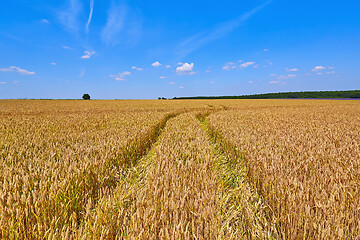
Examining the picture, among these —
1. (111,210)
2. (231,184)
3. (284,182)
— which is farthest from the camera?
(231,184)

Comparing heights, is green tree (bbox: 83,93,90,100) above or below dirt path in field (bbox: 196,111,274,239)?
above

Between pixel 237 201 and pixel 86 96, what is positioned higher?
pixel 86 96

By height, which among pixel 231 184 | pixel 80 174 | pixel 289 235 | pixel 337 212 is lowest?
pixel 231 184

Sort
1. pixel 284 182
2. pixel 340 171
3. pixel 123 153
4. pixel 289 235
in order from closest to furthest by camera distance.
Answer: pixel 289 235 < pixel 284 182 < pixel 340 171 < pixel 123 153

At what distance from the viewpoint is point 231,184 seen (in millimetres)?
3225

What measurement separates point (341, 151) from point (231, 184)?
2386mm

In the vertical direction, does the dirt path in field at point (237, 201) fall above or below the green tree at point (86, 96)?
below

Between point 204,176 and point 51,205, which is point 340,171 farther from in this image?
point 51,205

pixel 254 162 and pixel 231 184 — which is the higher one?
pixel 254 162

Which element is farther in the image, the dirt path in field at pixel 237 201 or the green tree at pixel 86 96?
the green tree at pixel 86 96

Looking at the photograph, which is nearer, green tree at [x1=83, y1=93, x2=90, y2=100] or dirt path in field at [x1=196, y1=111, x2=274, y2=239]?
dirt path in field at [x1=196, y1=111, x2=274, y2=239]

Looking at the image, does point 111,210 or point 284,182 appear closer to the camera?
point 111,210

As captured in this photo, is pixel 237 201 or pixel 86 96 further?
pixel 86 96

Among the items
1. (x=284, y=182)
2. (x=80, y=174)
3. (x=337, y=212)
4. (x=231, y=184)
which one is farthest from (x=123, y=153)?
(x=337, y=212)
